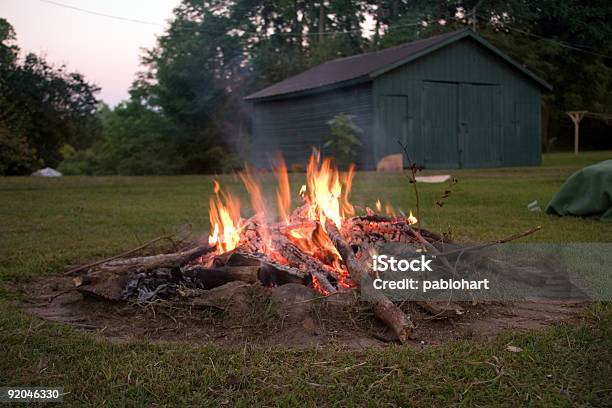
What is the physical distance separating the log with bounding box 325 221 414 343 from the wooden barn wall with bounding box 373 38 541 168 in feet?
55.5

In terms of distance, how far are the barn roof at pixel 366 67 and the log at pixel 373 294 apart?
16427 millimetres

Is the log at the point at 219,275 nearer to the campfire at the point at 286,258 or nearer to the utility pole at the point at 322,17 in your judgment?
the campfire at the point at 286,258

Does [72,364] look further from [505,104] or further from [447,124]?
[505,104]

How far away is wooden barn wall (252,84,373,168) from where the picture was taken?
21578 millimetres

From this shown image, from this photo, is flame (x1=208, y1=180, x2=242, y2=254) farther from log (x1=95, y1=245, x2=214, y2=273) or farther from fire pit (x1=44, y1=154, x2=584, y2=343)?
log (x1=95, y1=245, x2=214, y2=273)

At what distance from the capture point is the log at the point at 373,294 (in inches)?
141

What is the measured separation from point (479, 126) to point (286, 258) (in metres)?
20.0

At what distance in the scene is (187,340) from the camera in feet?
11.9

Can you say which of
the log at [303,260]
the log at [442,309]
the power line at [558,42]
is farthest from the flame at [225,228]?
the power line at [558,42]

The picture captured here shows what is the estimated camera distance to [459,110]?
22797 millimetres

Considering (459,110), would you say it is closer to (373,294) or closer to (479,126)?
(479,126)

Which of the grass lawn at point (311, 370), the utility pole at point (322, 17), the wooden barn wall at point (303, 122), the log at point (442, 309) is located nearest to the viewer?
the grass lawn at point (311, 370)

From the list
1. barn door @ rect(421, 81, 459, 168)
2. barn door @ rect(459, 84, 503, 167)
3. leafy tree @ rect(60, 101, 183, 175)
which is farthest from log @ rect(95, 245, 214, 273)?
leafy tree @ rect(60, 101, 183, 175)

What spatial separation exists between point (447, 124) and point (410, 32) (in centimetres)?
1243
